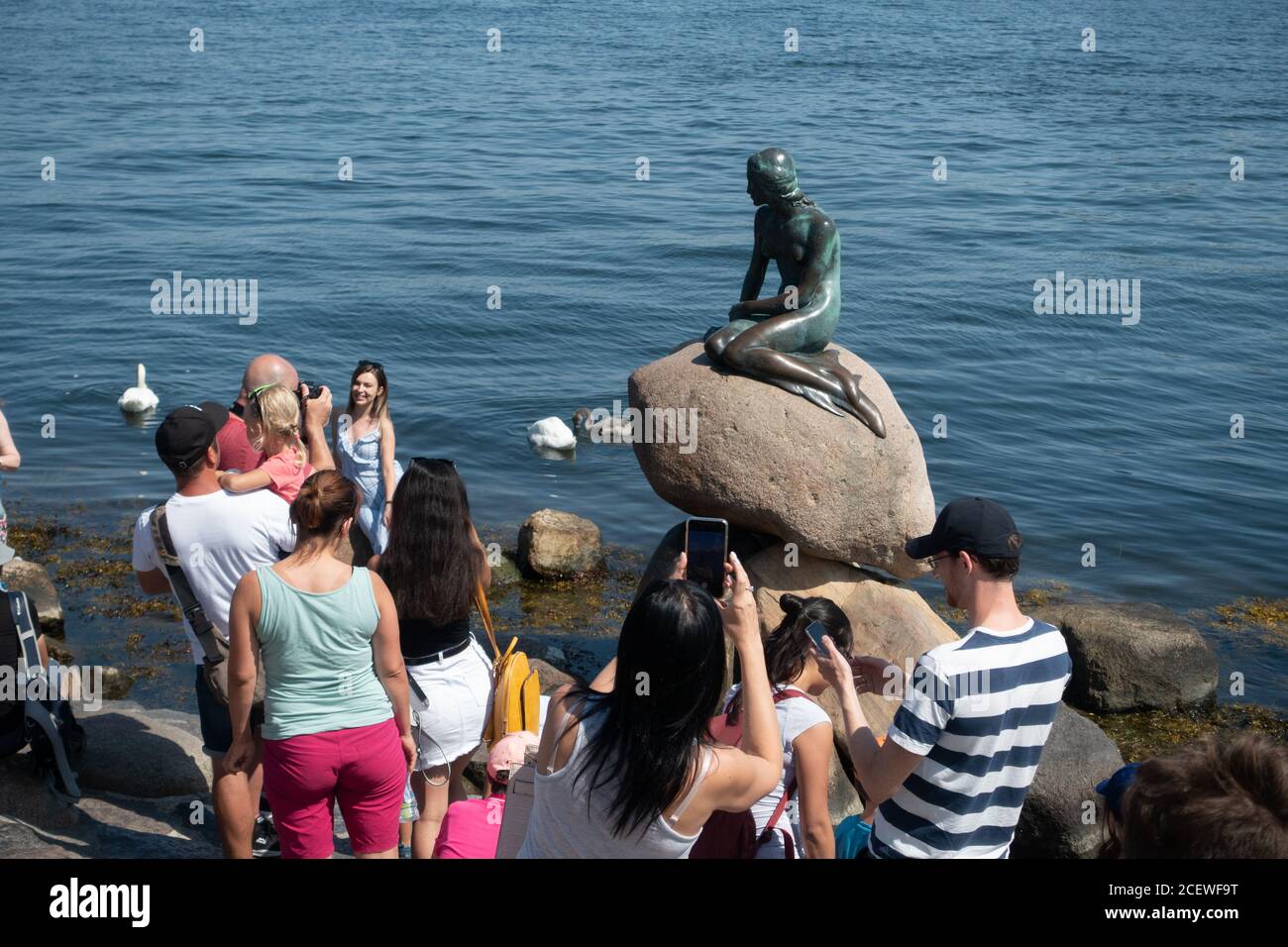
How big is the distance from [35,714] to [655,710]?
12.3 feet

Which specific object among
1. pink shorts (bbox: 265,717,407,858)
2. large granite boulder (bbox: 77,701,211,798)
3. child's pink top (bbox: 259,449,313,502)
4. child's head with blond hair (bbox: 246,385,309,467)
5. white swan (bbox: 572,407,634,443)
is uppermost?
child's head with blond hair (bbox: 246,385,309,467)

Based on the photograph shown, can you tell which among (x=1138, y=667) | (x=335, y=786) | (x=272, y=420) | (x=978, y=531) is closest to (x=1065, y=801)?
(x=1138, y=667)

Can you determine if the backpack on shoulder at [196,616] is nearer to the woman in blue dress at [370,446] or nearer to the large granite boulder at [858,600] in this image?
the woman in blue dress at [370,446]

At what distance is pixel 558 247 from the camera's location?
23375 mm

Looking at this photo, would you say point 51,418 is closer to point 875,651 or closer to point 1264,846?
point 875,651

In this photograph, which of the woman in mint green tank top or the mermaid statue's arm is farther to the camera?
the mermaid statue's arm

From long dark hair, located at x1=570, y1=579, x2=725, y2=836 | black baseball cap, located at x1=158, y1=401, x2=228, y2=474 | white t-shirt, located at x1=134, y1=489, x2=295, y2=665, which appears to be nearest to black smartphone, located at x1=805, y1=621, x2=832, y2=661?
long dark hair, located at x1=570, y1=579, x2=725, y2=836

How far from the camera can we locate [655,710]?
354 cm

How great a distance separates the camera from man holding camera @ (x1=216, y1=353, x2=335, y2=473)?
655 cm

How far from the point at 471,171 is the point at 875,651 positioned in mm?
22724

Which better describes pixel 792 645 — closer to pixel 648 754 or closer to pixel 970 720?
pixel 970 720

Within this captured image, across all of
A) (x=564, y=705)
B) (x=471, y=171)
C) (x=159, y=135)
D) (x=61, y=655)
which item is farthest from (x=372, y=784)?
(x=159, y=135)

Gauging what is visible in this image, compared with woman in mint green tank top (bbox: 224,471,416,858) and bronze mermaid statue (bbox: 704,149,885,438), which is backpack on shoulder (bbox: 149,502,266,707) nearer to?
woman in mint green tank top (bbox: 224,471,416,858)

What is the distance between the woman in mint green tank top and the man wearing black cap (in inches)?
15.3
